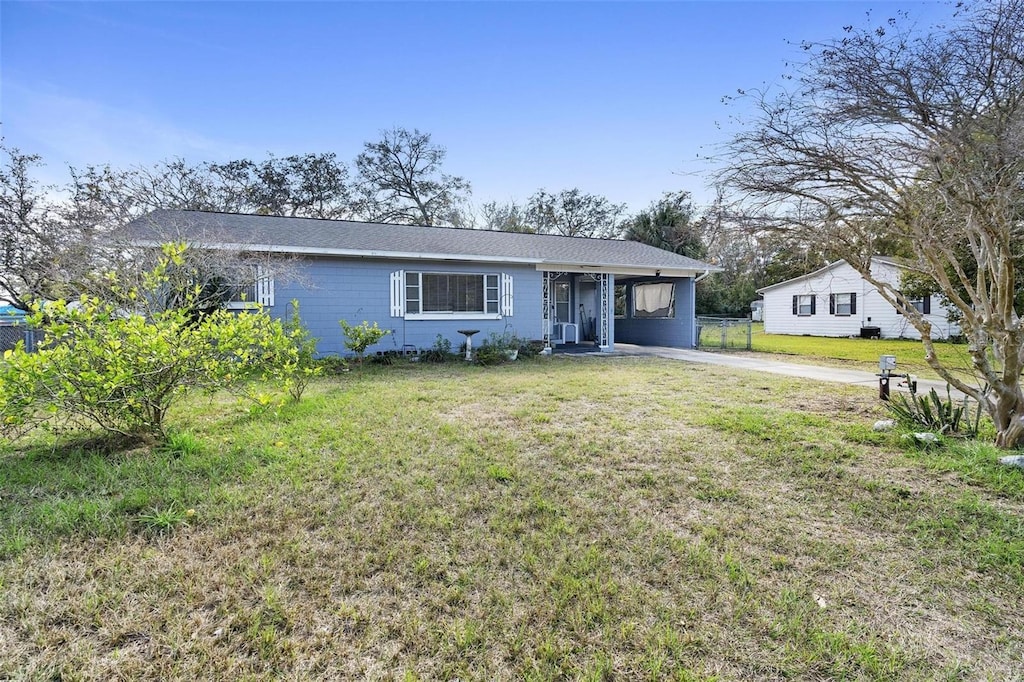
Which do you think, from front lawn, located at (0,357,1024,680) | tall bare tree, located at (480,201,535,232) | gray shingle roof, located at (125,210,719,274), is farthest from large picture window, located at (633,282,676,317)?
tall bare tree, located at (480,201,535,232)

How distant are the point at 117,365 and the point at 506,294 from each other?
901cm

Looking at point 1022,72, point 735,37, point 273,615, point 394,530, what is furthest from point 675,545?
point 735,37

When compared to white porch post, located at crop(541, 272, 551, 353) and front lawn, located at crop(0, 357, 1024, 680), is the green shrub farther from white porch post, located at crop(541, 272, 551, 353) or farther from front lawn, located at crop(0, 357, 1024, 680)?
front lawn, located at crop(0, 357, 1024, 680)

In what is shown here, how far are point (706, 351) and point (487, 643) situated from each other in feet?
42.8

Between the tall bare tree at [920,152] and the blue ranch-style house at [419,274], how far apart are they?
7.84 metres

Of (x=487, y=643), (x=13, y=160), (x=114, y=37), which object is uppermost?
(x=114, y=37)

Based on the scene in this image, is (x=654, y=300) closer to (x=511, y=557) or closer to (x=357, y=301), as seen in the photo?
(x=357, y=301)

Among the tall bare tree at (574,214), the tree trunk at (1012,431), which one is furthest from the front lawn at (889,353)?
the tall bare tree at (574,214)

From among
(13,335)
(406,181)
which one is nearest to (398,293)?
(13,335)

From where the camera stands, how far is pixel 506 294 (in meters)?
12.1

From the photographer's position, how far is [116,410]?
3914mm

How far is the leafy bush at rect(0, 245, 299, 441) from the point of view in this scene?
3.47 metres

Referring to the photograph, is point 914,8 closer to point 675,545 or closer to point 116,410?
point 675,545

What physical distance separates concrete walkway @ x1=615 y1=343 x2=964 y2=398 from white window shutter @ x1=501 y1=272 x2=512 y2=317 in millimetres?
3370
